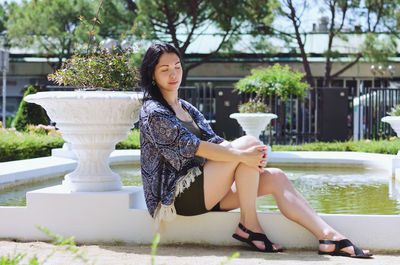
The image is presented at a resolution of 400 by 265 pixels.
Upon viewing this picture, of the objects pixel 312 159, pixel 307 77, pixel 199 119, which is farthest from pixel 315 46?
pixel 199 119

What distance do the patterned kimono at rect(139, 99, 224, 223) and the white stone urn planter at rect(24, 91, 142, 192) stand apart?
229mm

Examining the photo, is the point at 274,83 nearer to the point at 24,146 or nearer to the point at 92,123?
the point at 24,146

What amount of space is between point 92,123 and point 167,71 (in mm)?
517

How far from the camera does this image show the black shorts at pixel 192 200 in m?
2.58

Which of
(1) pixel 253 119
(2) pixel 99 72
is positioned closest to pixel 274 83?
(1) pixel 253 119

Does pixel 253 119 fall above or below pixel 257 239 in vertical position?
above

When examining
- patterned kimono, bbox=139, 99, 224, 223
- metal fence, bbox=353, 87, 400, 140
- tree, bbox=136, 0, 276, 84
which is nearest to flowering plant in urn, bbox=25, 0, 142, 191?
patterned kimono, bbox=139, 99, 224, 223

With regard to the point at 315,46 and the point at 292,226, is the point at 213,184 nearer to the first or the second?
the point at 292,226

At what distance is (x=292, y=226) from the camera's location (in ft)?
8.67

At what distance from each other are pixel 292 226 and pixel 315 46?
1986 cm

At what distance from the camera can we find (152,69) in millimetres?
2723

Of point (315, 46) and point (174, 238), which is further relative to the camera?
point (315, 46)

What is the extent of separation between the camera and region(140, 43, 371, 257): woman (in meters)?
2.52

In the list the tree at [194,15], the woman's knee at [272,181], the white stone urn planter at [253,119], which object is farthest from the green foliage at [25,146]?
the tree at [194,15]
